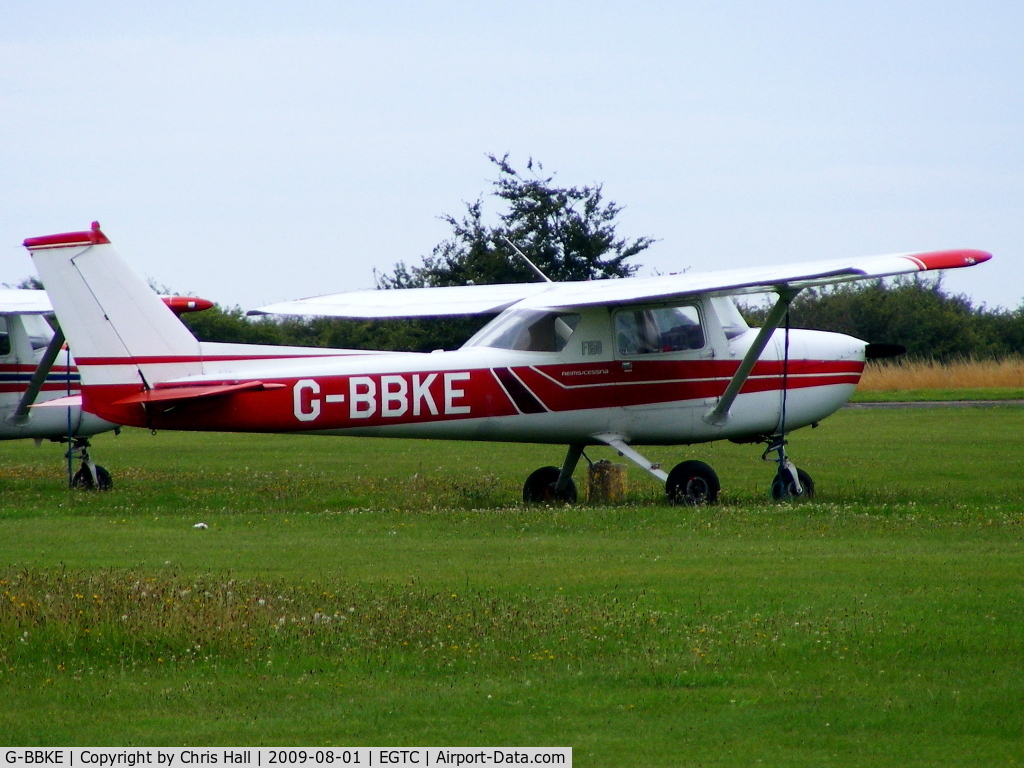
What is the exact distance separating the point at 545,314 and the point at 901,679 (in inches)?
359

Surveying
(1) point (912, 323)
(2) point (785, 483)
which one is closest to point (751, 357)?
(2) point (785, 483)

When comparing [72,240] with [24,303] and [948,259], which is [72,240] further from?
[948,259]

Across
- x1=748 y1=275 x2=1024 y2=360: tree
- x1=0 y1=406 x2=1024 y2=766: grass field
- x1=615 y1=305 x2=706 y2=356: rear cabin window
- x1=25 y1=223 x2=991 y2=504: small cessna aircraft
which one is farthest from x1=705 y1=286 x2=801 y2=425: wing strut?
x1=748 y1=275 x2=1024 y2=360: tree

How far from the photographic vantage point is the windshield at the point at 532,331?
15.7 metres

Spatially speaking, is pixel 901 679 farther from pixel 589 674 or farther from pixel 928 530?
pixel 928 530

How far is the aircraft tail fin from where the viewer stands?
1459cm

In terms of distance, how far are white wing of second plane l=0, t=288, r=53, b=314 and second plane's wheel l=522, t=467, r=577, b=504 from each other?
6.78 meters

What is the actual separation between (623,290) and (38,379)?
27.8ft

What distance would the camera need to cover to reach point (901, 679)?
23.5ft

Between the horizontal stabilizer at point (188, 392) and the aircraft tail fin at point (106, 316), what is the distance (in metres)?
0.18

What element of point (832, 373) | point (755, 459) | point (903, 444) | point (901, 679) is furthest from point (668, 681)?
point (903, 444)

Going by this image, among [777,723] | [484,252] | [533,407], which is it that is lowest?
[777,723]

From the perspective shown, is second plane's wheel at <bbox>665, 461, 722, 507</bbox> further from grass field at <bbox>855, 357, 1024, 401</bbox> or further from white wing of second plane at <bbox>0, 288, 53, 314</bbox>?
grass field at <bbox>855, 357, 1024, 401</bbox>

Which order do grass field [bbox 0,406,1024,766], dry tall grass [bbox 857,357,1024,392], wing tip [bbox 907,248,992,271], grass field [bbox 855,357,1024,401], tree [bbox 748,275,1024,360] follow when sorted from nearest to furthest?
1. grass field [bbox 0,406,1024,766]
2. wing tip [bbox 907,248,992,271]
3. grass field [bbox 855,357,1024,401]
4. dry tall grass [bbox 857,357,1024,392]
5. tree [bbox 748,275,1024,360]
